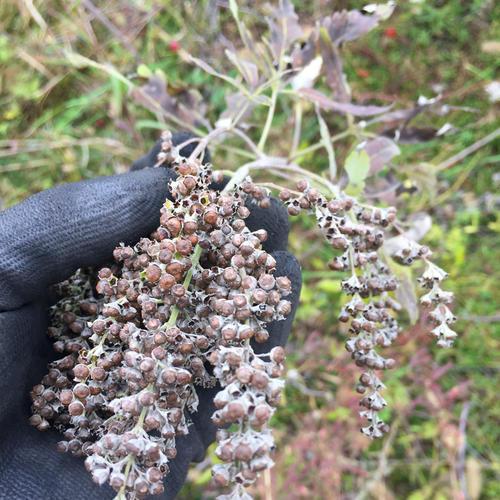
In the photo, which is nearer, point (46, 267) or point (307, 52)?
point (46, 267)

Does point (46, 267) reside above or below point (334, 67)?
below

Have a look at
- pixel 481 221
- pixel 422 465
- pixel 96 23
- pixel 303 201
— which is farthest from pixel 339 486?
pixel 96 23

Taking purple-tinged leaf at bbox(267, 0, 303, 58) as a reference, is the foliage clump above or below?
below

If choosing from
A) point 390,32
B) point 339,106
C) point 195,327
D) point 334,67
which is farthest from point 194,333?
point 390,32

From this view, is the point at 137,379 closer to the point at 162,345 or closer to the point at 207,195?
the point at 162,345

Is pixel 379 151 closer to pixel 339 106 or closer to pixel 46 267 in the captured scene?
pixel 339 106

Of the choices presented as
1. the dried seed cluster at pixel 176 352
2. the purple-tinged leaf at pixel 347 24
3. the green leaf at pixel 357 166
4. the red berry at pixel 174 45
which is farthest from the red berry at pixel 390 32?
the dried seed cluster at pixel 176 352

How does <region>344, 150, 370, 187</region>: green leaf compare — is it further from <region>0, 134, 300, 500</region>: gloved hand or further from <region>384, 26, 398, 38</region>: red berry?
<region>384, 26, 398, 38</region>: red berry

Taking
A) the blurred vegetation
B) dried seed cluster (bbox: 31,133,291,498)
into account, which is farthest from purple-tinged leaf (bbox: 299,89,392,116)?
the blurred vegetation
